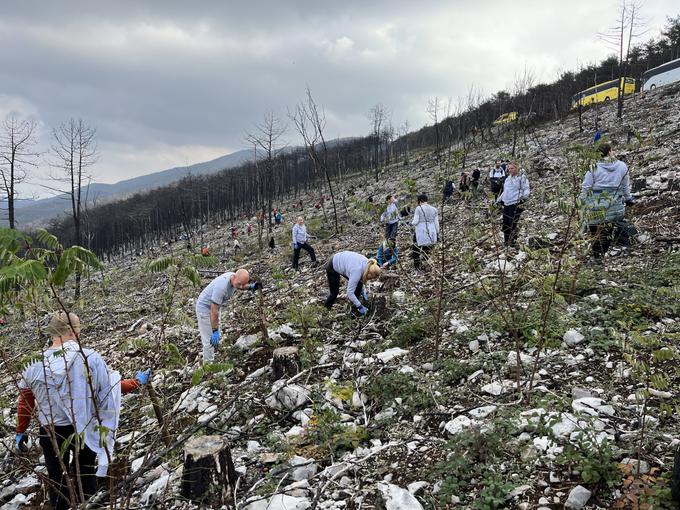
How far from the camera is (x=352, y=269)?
5797 mm

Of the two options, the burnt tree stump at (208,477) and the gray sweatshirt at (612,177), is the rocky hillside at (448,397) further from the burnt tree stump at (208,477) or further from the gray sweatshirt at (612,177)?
the gray sweatshirt at (612,177)

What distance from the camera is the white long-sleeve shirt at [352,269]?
5.73 m

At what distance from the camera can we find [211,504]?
2.73m

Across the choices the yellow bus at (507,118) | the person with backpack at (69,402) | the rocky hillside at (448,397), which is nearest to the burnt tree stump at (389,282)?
the rocky hillside at (448,397)

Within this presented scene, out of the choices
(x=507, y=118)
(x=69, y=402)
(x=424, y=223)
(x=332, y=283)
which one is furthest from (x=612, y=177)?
(x=507, y=118)

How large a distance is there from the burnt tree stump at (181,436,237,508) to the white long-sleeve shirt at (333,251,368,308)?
10.6 ft

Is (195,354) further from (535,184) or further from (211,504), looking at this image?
(535,184)

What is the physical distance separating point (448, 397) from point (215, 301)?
321 cm

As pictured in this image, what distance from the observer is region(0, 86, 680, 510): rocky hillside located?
237 cm

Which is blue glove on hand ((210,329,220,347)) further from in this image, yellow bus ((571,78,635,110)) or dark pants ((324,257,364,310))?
yellow bus ((571,78,635,110))

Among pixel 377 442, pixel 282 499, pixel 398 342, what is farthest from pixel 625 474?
pixel 398 342

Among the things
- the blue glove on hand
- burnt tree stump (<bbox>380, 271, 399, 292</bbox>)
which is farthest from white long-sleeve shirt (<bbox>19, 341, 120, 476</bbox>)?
burnt tree stump (<bbox>380, 271, 399, 292</bbox>)

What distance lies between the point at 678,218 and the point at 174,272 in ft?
26.7

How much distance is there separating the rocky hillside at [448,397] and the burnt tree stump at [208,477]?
8cm
